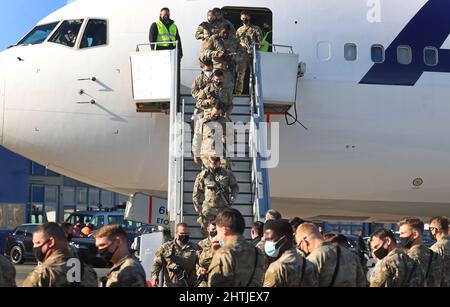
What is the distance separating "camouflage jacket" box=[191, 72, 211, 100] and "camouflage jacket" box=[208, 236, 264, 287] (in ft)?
22.3

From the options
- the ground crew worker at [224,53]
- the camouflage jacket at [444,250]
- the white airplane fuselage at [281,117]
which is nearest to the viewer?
the camouflage jacket at [444,250]

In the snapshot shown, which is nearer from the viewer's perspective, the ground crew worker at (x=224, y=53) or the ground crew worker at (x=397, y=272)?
the ground crew worker at (x=397, y=272)

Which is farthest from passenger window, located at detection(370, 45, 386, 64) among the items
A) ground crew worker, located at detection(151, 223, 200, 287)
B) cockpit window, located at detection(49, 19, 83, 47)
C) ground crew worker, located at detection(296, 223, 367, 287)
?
ground crew worker, located at detection(296, 223, 367, 287)

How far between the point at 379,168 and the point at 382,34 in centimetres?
255

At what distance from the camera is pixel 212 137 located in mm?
11836

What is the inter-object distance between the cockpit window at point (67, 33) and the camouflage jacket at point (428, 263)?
28.9ft

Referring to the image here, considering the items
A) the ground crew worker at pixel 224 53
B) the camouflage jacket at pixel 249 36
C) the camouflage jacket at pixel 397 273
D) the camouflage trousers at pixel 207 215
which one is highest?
the camouflage jacket at pixel 249 36

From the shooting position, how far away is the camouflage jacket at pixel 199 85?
1270 centimetres

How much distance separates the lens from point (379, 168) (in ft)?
47.8

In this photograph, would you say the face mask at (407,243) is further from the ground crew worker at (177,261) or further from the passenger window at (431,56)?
the passenger window at (431,56)

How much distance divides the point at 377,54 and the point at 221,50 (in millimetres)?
3245

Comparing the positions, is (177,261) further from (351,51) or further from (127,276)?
(351,51)

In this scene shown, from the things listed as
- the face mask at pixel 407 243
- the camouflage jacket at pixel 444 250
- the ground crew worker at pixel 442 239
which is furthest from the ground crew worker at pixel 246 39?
the face mask at pixel 407 243
